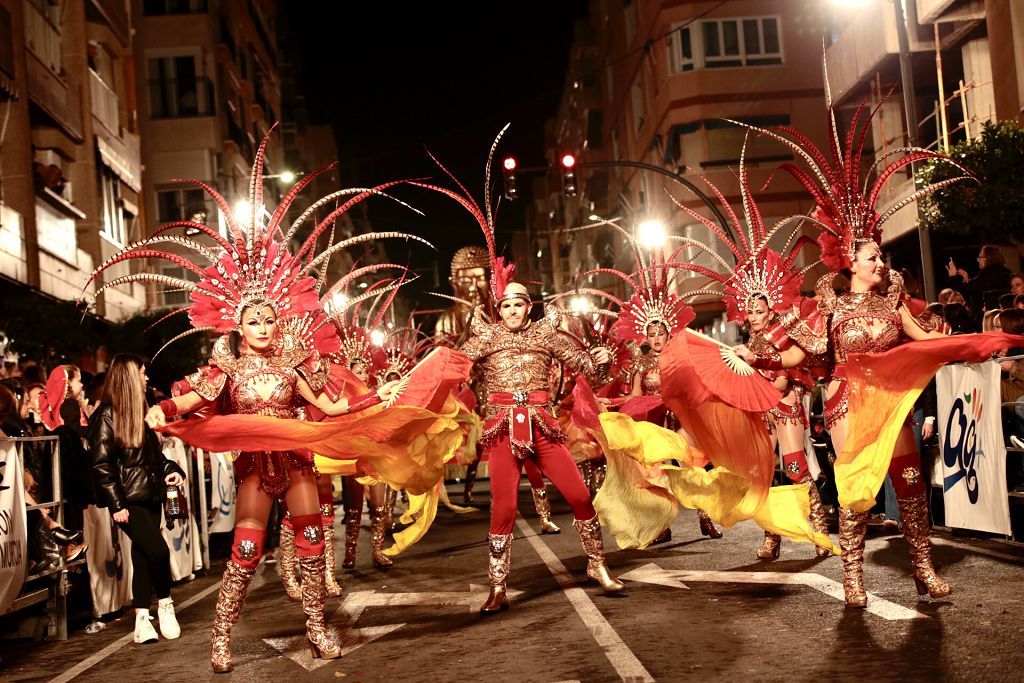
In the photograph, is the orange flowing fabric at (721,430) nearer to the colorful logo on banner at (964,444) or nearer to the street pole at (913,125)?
the colorful logo on banner at (964,444)

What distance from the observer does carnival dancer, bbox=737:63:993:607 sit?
8312mm

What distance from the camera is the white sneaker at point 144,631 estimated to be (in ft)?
30.5

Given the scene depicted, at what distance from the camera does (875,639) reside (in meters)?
7.17

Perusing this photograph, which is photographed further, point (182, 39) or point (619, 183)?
point (619, 183)

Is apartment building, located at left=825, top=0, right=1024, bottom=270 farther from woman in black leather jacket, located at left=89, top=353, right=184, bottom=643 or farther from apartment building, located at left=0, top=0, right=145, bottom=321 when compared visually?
Result: apartment building, located at left=0, top=0, right=145, bottom=321

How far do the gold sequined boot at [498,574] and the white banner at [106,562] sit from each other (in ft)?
11.1

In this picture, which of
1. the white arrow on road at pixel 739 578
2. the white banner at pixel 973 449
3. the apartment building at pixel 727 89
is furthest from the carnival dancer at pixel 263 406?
the apartment building at pixel 727 89

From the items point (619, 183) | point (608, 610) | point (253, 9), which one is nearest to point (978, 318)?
point (608, 610)

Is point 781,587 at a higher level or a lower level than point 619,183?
lower

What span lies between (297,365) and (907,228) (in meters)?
18.8

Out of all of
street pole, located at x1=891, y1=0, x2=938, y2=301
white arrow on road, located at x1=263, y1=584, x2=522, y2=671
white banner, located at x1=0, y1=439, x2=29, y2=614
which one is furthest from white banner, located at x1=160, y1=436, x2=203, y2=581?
street pole, located at x1=891, y1=0, x2=938, y2=301

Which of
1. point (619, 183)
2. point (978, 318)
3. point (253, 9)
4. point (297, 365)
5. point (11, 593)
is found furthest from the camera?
point (253, 9)

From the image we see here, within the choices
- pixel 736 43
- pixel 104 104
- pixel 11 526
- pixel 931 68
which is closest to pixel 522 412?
pixel 11 526

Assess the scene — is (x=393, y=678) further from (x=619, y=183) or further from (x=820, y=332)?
(x=619, y=183)
